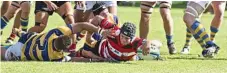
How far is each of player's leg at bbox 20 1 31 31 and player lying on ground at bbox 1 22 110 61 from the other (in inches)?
99.9

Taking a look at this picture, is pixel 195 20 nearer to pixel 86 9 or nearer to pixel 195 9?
pixel 195 9

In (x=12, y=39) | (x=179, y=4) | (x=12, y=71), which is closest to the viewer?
(x=12, y=71)

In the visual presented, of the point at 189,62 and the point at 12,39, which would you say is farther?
the point at 12,39

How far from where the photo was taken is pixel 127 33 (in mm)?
6672

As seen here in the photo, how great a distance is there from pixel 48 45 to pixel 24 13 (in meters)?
3.09

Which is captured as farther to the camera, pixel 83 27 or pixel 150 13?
pixel 150 13

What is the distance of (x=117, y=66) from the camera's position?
650 centimetres

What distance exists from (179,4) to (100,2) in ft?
119

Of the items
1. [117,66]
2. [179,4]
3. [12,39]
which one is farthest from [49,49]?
[179,4]

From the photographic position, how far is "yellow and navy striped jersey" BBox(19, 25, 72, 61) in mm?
6797

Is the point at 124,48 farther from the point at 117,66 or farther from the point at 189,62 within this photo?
the point at 189,62

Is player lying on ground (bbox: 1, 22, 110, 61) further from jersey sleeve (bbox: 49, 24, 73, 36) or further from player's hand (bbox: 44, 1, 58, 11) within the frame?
player's hand (bbox: 44, 1, 58, 11)

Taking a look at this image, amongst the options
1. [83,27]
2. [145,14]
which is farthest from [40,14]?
[83,27]

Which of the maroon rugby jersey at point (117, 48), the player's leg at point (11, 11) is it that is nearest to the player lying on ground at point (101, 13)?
the maroon rugby jersey at point (117, 48)
